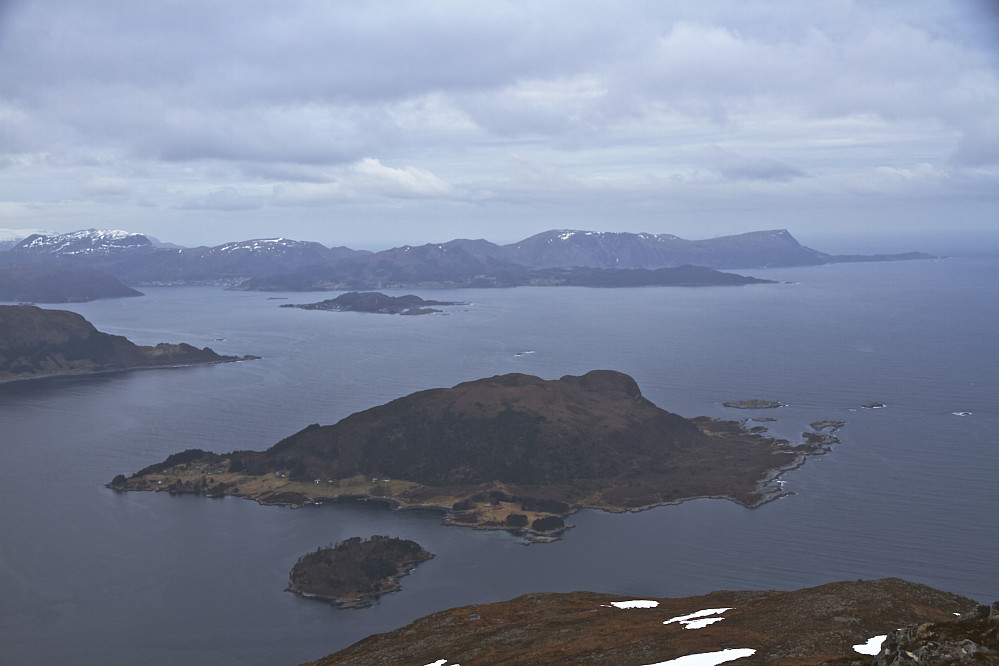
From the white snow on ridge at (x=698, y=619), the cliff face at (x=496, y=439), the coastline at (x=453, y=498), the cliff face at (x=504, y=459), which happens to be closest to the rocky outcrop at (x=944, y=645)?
the white snow on ridge at (x=698, y=619)

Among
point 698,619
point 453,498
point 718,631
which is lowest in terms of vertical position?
point 453,498

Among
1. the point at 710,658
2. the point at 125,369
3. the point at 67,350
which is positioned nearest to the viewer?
the point at 710,658

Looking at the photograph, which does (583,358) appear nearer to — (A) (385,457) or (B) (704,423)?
(B) (704,423)

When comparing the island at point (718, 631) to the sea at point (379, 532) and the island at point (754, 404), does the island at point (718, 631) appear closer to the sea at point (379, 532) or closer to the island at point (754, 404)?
the sea at point (379, 532)

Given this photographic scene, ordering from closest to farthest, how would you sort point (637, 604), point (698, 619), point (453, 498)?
point (698, 619)
point (637, 604)
point (453, 498)

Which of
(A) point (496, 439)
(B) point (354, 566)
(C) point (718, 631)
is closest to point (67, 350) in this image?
(A) point (496, 439)

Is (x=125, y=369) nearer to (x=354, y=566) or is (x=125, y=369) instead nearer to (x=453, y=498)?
(x=453, y=498)

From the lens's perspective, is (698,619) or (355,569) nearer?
(698,619)
